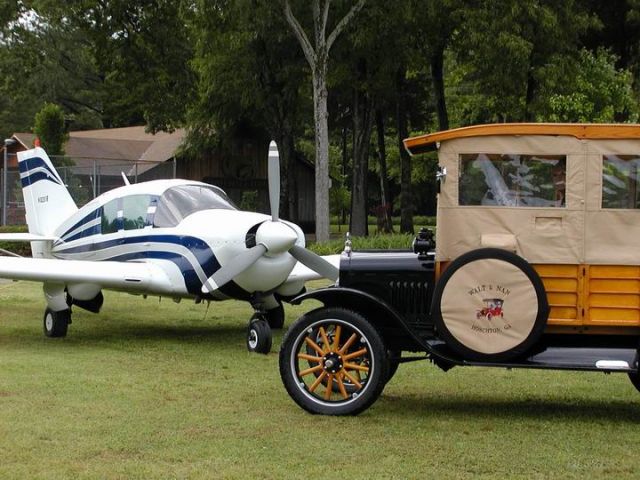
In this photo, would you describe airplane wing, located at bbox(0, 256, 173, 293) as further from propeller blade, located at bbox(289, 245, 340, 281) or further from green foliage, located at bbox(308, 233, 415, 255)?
green foliage, located at bbox(308, 233, 415, 255)

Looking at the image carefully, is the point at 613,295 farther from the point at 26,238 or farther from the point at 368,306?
the point at 26,238

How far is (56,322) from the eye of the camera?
12.3m

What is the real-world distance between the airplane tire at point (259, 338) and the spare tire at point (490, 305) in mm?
4218

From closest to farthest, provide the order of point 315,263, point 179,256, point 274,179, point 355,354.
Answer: point 355,354 → point 315,263 → point 274,179 → point 179,256

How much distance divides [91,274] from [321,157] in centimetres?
1592

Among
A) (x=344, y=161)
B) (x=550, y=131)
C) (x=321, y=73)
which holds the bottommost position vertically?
(x=550, y=131)

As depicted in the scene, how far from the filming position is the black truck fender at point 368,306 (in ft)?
23.2

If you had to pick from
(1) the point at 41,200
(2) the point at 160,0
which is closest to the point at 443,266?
(1) the point at 41,200

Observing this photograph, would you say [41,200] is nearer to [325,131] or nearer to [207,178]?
[325,131]

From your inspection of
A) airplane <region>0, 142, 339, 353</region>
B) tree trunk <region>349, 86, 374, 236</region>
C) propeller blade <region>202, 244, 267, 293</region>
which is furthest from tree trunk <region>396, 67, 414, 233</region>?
propeller blade <region>202, 244, 267, 293</region>

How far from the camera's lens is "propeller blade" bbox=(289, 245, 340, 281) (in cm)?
955

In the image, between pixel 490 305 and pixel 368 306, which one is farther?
pixel 368 306

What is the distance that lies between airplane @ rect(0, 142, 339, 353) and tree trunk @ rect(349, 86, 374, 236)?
21.7m

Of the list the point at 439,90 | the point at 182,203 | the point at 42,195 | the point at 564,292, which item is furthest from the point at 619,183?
the point at 439,90
